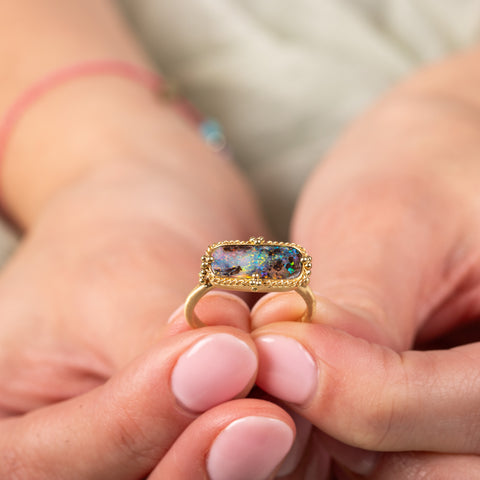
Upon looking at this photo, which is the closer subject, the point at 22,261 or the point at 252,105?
the point at 22,261

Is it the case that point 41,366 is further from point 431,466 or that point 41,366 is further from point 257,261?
point 431,466

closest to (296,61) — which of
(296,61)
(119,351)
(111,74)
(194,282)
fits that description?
(296,61)

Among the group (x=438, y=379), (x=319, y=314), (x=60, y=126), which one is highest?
(x=60, y=126)

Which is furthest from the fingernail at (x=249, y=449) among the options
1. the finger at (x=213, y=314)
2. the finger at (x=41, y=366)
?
the finger at (x=41, y=366)

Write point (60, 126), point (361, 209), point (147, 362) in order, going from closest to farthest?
point (147, 362) < point (361, 209) < point (60, 126)

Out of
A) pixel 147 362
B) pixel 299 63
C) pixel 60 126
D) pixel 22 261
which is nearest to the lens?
pixel 147 362

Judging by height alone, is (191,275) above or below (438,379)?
above

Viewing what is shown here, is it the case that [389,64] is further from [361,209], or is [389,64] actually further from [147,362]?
[147,362]

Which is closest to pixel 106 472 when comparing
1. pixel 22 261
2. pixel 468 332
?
pixel 22 261
